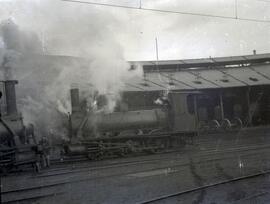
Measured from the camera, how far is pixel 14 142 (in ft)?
41.4

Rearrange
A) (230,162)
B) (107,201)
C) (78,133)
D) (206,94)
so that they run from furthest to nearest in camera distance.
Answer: (206,94) < (78,133) < (230,162) < (107,201)

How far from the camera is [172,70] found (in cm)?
3578

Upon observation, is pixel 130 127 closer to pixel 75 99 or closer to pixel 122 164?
pixel 75 99

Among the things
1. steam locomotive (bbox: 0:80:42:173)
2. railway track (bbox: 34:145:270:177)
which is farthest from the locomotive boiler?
steam locomotive (bbox: 0:80:42:173)

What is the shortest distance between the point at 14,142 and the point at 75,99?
12.8 ft

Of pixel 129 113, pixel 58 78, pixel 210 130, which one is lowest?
pixel 210 130

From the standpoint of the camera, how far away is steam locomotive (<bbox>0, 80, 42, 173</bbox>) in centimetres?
1230

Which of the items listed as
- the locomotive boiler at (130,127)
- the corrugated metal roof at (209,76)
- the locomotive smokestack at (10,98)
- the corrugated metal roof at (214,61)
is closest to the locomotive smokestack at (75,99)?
the locomotive boiler at (130,127)

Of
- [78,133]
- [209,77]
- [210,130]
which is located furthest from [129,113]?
[209,77]

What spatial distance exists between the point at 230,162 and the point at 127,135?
491 cm

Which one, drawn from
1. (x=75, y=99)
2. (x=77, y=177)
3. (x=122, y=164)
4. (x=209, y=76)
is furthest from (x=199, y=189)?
(x=209, y=76)

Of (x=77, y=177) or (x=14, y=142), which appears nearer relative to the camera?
(x=77, y=177)

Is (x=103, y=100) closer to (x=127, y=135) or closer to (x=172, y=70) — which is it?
(x=127, y=135)

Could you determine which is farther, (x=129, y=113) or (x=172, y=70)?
(x=172, y=70)
